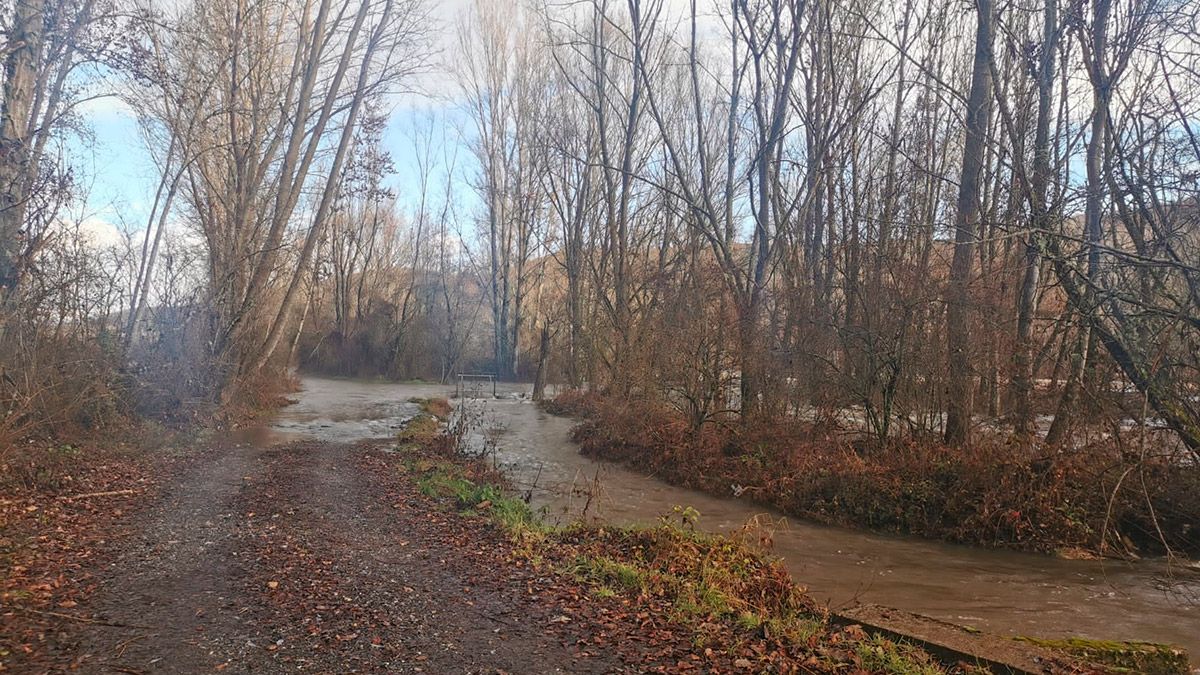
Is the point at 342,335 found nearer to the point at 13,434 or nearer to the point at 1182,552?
the point at 13,434

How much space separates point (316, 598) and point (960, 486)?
9.28 m

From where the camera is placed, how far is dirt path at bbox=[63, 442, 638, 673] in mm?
4176

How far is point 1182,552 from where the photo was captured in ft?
30.0

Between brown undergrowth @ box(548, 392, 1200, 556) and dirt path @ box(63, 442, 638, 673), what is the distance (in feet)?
20.9

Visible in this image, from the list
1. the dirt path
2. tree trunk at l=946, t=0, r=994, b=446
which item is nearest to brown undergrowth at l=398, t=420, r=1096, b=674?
the dirt path

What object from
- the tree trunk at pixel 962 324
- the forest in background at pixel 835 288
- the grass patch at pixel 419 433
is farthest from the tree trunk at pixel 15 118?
the tree trunk at pixel 962 324

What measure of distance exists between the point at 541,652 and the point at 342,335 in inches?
1645

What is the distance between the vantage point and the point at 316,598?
5.12 meters

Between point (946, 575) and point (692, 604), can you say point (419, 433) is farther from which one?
point (692, 604)

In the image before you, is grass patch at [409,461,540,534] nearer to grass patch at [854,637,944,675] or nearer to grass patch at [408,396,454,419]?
grass patch at [854,637,944,675]

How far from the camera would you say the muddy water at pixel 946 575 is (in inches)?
273

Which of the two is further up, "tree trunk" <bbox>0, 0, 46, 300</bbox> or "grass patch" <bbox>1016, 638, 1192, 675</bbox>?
"tree trunk" <bbox>0, 0, 46, 300</bbox>

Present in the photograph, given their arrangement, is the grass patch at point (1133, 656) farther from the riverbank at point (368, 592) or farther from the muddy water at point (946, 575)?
the muddy water at point (946, 575)

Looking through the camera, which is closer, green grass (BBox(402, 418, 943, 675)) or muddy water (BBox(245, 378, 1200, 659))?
green grass (BBox(402, 418, 943, 675))
